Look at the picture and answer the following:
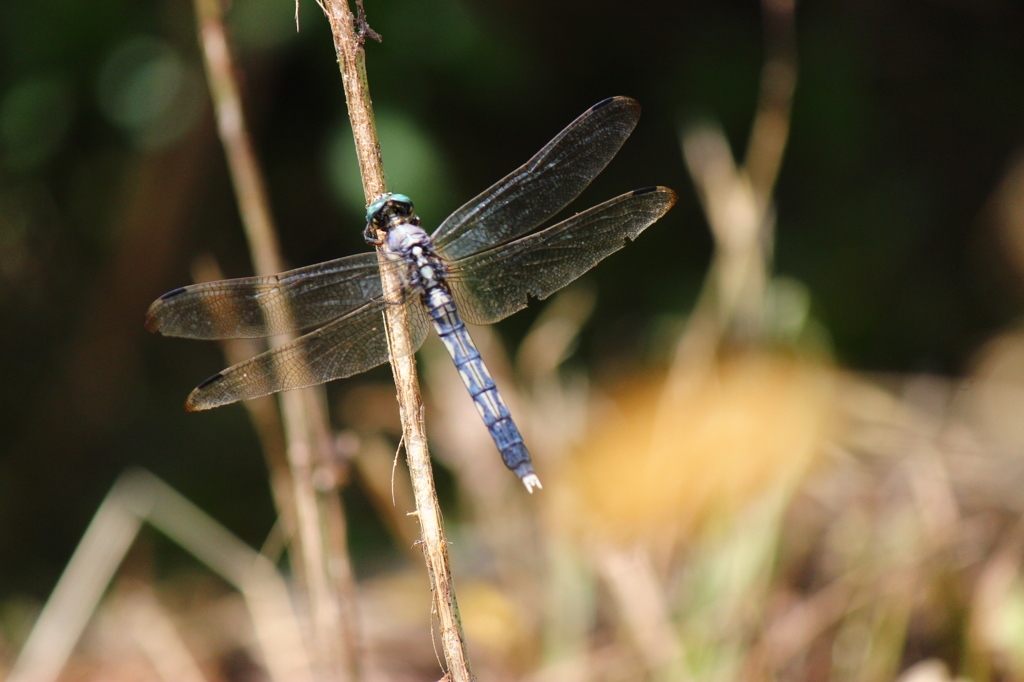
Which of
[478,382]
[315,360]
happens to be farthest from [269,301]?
[478,382]

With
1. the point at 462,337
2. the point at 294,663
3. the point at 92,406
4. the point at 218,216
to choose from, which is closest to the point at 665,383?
the point at 462,337

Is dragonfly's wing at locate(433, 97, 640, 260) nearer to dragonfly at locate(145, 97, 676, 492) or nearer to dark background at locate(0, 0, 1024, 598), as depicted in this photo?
dragonfly at locate(145, 97, 676, 492)

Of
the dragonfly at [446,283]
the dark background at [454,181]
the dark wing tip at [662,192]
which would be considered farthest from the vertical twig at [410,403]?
the dark background at [454,181]

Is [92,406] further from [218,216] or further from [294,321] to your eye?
[294,321]

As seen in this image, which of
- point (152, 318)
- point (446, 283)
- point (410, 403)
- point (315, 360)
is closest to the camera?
point (410, 403)

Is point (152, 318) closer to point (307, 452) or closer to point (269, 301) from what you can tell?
point (269, 301)

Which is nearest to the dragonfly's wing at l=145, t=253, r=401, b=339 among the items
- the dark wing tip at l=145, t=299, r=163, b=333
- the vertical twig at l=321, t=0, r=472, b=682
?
the dark wing tip at l=145, t=299, r=163, b=333

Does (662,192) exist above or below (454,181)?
below
